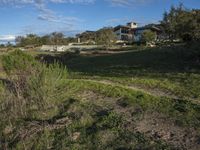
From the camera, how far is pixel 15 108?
1035cm

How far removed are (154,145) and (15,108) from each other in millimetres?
4583

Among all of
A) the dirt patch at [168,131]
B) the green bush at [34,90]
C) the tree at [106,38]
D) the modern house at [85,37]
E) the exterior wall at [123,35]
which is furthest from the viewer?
the exterior wall at [123,35]

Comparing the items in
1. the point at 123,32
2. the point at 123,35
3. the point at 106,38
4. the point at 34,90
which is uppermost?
the point at 123,32

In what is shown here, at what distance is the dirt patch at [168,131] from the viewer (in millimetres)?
7309

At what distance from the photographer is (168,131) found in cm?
807

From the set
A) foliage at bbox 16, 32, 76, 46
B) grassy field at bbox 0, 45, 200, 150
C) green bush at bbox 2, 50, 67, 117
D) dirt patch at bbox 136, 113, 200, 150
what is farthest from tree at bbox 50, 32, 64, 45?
dirt patch at bbox 136, 113, 200, 150

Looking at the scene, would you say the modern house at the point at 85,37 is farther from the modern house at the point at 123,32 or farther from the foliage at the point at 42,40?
the modern house at the point at 123,32

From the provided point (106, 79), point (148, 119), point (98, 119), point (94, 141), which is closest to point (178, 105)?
point (148, 119)

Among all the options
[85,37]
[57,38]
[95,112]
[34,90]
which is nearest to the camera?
[95,112]

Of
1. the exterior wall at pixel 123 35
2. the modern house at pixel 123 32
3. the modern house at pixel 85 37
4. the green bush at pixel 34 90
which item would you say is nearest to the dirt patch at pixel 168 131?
the green bush at pixel 34 90

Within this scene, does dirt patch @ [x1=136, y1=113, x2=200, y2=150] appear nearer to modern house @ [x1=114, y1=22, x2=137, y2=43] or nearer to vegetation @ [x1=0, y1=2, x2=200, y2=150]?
vegetation @ [x1=0, y1=2, x2=200, y2=150]

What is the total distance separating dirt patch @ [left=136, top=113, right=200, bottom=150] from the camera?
7.31 m

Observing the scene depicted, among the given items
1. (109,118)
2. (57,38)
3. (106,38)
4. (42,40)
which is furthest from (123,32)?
(109,118)

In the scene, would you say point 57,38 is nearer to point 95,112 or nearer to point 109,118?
point 95,112
